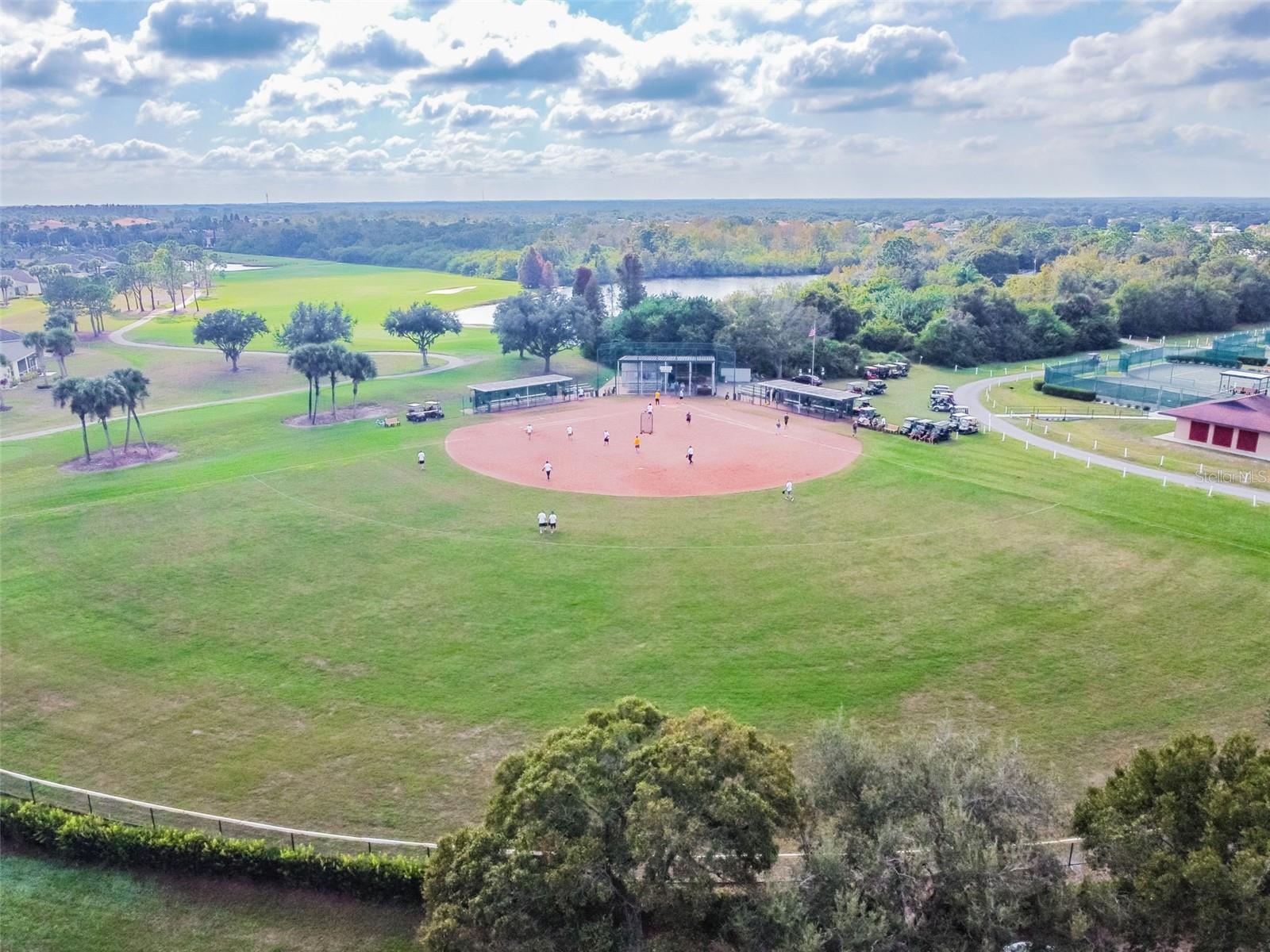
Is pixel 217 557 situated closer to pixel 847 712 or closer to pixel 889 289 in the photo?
pixel 847 712

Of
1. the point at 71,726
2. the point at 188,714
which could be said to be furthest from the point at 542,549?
the point at 71,726

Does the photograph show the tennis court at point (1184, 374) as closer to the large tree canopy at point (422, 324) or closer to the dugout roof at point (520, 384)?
the dugout roof at point (520, 384)

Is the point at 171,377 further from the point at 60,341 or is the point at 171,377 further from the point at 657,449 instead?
the point at 657,449

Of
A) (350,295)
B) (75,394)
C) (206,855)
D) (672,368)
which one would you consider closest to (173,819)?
(206,855)

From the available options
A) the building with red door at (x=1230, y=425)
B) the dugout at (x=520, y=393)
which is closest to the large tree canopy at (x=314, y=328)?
the dugout at (x=520, y=393)

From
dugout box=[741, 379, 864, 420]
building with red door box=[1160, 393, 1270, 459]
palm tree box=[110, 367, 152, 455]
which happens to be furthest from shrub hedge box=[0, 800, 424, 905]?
building with red door box=[1160, 393, 1270, 459]
